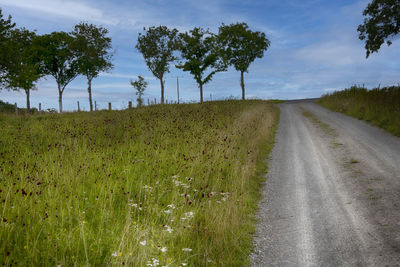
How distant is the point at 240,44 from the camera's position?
4616 centimetres

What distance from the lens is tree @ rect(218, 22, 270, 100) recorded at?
45.4 m

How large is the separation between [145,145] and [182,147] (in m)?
1.38

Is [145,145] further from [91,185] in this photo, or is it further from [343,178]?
[343,178]

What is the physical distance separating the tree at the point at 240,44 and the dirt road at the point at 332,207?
3712cm

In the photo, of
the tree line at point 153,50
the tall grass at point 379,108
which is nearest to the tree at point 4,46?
the tree line at point 153,50

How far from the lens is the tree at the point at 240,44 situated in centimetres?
4544

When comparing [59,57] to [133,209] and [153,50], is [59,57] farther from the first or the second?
[133,209]

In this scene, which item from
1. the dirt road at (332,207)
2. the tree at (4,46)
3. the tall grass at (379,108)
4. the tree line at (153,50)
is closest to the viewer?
the dirt road at (332,207)

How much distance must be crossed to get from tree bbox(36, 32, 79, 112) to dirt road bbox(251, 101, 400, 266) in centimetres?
4691

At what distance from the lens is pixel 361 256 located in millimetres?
4141

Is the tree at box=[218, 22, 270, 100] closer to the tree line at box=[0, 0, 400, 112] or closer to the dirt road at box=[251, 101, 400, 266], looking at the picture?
the tree line at box=[0, 0, 400, 112]

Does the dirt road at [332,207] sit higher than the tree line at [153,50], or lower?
lower

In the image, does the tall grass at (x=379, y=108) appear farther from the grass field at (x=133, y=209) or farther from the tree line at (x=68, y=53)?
the tree line at (x=68, y=53)

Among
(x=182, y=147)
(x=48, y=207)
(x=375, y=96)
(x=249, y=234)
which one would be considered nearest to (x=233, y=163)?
(x=182, y=147)
